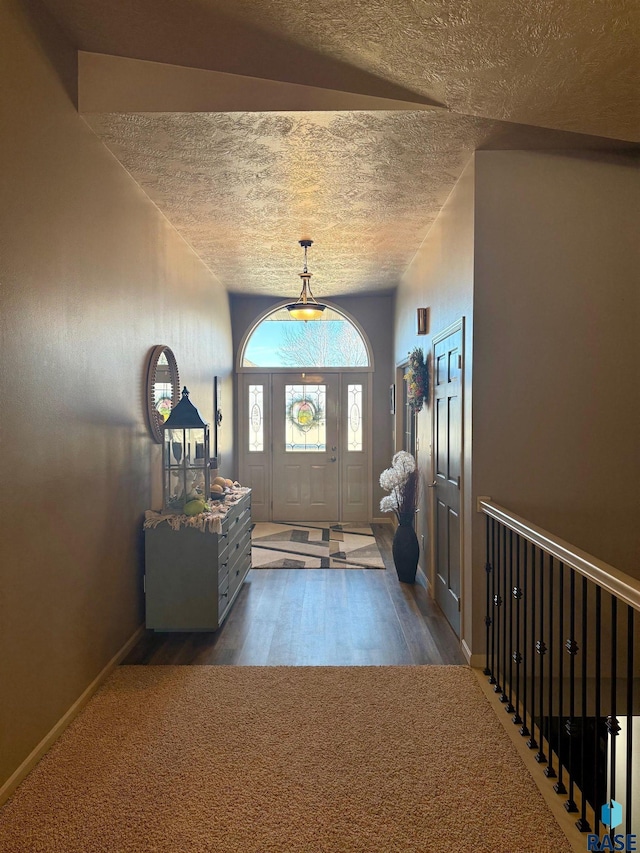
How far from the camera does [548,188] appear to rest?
11.1 feet

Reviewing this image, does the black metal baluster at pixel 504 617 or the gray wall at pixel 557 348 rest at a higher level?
the gray wall at pixel 557 348

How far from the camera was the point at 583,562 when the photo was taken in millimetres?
2062

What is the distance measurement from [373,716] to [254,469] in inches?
212

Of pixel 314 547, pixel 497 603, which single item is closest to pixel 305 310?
pixel 314 547

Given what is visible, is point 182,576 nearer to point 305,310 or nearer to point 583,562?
point 583,562

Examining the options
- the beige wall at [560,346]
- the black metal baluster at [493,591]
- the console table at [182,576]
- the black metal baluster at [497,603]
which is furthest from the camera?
the console table at [182,576]

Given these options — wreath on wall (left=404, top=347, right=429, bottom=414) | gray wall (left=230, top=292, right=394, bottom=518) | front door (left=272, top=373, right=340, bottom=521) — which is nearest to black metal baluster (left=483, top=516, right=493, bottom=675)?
wreath on wall (left=404, top=347, right=429, bottom=414)

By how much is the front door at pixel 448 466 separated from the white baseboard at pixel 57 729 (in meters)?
2.04

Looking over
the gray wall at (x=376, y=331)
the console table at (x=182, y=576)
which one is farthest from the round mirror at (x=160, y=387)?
the gray wall at (x=376, y=331)

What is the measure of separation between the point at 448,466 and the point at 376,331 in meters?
4.01

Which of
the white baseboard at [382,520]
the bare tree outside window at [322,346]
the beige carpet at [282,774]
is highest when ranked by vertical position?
the bare tree outside window at [322,346]

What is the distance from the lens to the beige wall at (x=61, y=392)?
91.7 inches

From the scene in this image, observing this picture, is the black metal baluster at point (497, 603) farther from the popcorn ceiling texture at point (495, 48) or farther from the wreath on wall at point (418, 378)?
the popcorn ceiling texture at point (495, 48)

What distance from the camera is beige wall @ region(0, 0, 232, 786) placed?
91.7 inches
